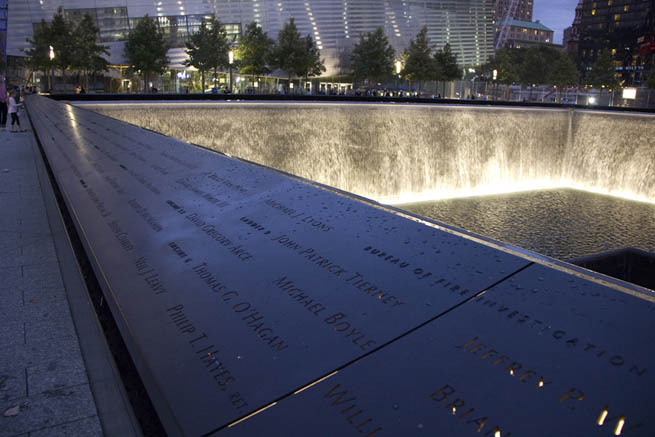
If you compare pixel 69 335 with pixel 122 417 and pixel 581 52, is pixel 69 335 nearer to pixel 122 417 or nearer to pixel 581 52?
pixel 122 417

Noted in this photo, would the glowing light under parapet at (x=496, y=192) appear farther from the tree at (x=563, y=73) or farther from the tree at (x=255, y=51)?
the tree at (x=563, y=73)

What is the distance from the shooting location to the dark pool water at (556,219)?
12.3 meters

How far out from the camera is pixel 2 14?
172 ft

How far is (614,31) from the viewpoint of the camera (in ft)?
366

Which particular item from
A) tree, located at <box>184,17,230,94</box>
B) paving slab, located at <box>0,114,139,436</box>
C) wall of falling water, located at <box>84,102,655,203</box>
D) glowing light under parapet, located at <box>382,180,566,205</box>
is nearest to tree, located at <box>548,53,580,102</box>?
tree, located at <box>184,17,230,94</box>

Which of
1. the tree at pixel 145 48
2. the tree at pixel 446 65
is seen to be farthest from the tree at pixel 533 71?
the tree at pixel 145 48

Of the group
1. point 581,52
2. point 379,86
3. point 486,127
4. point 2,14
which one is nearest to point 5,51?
point 2,14

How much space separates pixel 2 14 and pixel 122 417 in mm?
63782

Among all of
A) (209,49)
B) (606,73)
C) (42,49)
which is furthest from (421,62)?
(42,49)

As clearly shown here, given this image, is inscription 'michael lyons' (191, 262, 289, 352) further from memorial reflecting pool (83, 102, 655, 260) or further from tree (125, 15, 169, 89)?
tree (125, 15, 169, 89)

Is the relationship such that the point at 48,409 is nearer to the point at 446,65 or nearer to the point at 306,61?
the point at 306,61

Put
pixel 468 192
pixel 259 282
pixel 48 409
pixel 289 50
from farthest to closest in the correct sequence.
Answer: pixel 289 50 < pixel 468 192 < pixel 48 409 < pixel 259 282

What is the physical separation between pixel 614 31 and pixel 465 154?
115192 millimetres

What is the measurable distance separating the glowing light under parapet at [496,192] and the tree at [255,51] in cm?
3116
